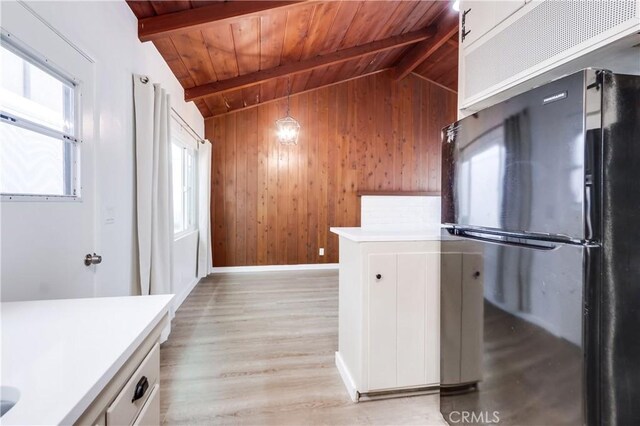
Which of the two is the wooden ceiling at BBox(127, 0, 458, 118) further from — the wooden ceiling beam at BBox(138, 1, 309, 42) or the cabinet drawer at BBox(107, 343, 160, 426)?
the cabinet drawer at BBox(107, 343, 160, 426)

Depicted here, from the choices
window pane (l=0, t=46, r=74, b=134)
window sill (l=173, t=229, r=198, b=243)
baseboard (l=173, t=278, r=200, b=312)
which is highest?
window pane (l=0, t=46, r=74, b=134)

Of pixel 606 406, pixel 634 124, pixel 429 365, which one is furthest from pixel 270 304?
pixel 634 124

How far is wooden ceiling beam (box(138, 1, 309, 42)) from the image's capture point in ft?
6.47

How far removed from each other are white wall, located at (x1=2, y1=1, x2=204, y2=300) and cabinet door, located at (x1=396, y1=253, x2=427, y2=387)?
1.65m

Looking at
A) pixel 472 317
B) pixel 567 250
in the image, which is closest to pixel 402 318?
pixel 472 317

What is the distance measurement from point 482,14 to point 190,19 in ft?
6.10

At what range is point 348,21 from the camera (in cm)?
287

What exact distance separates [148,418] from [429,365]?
145 cm

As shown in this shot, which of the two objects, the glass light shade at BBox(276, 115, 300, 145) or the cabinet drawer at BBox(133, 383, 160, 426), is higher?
the glass light shade at BBox(276, 115, 300, 145)

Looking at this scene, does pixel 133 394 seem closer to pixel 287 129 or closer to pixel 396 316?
pixel 396 316

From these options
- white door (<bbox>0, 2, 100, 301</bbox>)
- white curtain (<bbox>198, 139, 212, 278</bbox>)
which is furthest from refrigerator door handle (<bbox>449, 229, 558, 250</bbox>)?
white curtain (<bbox>198, 139, 212, 278</bbox>)

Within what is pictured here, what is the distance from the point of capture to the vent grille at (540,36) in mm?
831

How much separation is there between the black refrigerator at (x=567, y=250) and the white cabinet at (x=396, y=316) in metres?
0.53

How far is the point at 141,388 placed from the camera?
0.72 m
